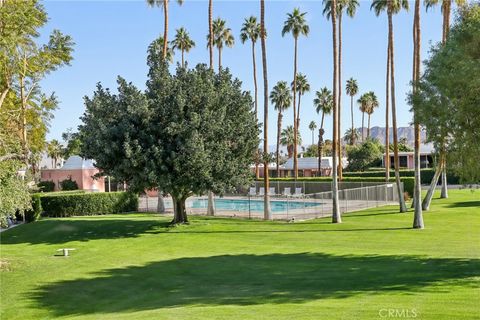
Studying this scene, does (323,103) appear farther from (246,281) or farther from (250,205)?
(246,281)

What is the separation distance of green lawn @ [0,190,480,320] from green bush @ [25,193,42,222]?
7393mm

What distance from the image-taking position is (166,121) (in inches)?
1091

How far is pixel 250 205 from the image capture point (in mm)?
40656

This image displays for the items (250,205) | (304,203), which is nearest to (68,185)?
(250,205)

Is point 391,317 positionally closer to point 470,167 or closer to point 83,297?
point 470,167

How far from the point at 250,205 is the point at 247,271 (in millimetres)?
23211

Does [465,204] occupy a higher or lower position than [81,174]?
lower

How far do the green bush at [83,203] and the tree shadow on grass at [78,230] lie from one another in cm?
469

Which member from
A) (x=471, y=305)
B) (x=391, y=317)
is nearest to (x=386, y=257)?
(x=471, y=305)

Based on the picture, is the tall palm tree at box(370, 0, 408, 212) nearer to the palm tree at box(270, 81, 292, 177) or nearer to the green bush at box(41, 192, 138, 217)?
the green bush at box(41, 192, 138, 217)

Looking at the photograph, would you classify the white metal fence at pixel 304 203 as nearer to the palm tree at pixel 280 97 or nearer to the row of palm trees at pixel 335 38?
the row of palm trees at pixel 335 38

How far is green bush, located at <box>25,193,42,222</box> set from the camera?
37.2 m

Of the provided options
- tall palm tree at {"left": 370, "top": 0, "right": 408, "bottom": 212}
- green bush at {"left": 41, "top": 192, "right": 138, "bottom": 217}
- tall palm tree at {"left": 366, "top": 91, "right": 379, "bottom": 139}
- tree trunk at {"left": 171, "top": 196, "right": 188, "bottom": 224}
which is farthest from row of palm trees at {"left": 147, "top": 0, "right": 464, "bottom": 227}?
tall palm tree at {"left": 366, "top": 91, "right": 379, "bottom": 139}

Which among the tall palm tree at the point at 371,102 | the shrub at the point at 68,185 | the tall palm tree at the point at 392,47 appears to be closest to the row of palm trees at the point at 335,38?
the tall palm tree at the point at 392,47
